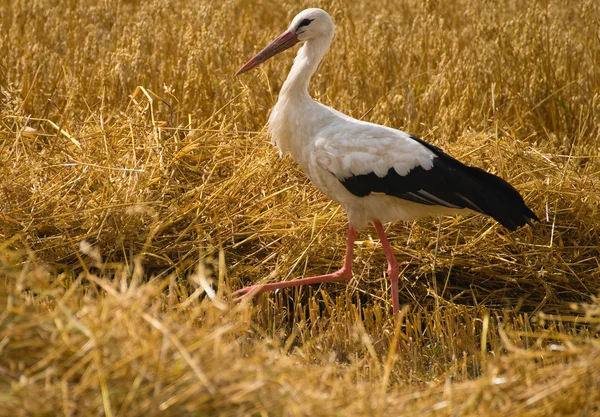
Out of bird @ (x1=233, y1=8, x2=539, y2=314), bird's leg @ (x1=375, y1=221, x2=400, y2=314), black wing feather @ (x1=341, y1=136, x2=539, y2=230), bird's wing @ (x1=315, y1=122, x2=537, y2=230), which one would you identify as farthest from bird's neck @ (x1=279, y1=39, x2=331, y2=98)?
bird's leg @ (x1=375, y1=221, x2=400, y2=314)

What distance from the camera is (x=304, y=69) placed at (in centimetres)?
390

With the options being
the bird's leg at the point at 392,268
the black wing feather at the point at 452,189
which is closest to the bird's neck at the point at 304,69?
the black wing feather at the point at 452,189

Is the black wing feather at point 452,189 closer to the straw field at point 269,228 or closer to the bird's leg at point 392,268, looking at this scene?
the bird's leg at point 392,268

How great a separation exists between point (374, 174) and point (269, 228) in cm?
66

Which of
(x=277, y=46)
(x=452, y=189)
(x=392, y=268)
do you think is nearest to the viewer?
(x=452, y=189)

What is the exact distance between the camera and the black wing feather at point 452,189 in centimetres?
356

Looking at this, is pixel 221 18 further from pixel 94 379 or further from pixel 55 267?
pixel 94 379

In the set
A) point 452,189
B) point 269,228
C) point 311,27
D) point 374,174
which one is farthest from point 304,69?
point 452,189

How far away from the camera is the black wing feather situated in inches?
140

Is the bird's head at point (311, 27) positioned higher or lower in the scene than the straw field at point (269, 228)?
higher

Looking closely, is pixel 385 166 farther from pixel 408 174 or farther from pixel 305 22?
pixel 305 22

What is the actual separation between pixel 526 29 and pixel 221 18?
2.11m

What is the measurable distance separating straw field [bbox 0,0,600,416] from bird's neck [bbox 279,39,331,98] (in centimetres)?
55

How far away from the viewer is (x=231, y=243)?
4.08m
